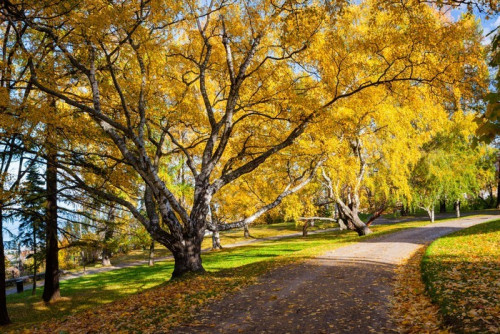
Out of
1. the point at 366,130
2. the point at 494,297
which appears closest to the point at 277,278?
the point at 494,297

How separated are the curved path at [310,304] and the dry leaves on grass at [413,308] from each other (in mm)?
168

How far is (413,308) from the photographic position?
18.3ft

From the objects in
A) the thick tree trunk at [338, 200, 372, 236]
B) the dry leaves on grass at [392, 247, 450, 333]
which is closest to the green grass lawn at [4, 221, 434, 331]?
the dry leaves on grass at [392, 247, 450, 333]

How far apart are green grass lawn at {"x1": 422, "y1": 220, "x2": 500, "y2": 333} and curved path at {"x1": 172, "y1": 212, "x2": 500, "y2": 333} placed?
859 mm

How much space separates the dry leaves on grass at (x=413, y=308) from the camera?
467 centimetres

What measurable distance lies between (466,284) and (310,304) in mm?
2991

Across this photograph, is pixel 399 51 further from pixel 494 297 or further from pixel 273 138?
pixel 494 297

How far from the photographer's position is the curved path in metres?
5.11

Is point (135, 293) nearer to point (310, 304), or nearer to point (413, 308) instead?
point (310, 304)

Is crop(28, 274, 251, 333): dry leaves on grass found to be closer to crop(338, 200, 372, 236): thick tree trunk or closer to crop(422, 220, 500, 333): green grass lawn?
crop(422, 220, 500, 333): green grass lawn

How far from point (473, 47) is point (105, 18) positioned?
10.00 m

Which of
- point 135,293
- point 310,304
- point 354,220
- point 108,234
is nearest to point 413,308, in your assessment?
point 310,304

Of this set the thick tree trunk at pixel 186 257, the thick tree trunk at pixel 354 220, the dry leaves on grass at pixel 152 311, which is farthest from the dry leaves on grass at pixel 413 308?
the thick tree trunk at pixel 354 220

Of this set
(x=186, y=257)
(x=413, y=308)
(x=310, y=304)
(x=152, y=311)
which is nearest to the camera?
(x=413, y=308)
